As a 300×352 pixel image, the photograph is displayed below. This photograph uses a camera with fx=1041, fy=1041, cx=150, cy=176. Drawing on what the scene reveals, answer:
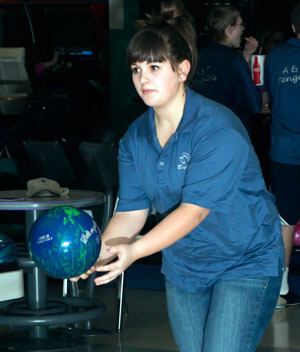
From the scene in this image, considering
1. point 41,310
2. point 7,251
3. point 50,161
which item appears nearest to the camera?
point 7,251

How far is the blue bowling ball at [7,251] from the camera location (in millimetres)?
5723

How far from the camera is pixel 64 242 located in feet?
10.5

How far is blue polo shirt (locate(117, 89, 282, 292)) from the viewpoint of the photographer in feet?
10.6

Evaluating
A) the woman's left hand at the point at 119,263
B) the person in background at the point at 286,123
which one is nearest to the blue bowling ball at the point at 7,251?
the person in background at the point at 286,123

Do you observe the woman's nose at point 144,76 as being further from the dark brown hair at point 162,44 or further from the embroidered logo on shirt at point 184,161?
the embroidered logo on shirt at point 184,161

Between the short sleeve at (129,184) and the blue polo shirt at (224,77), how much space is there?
3202 millimetres

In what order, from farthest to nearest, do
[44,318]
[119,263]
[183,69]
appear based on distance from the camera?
[44,318]
[183,69]
[119,263]

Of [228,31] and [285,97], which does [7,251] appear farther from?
[228,31]

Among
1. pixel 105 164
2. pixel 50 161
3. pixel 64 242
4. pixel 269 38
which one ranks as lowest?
pixel 50 161

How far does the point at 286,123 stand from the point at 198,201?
3.14 metres

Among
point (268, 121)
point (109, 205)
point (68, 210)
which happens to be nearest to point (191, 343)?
point (68, 210)

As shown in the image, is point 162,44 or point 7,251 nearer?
point 162,44

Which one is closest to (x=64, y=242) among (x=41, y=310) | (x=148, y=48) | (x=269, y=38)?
(x=148, y=48)

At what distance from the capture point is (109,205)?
6.54 m
